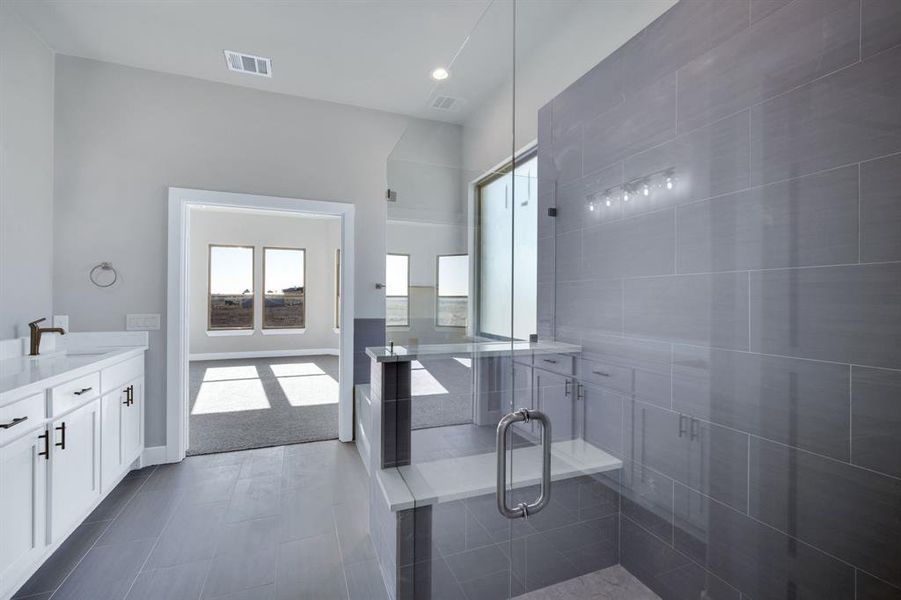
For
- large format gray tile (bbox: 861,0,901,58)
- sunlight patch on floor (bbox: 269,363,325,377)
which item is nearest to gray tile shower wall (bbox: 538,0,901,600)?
large format gray tile (bbox: 861,0,901,58)

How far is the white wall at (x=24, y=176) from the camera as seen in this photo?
235cm

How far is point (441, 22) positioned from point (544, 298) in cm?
193

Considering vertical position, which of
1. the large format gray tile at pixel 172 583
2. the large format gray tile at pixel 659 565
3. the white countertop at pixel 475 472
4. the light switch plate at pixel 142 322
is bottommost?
the large format gray tile at pixel 172 583

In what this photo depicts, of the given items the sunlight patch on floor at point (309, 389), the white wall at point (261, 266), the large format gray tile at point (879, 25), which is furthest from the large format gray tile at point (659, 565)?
the white wall at point (261, 266)

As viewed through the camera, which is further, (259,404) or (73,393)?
(259,404)

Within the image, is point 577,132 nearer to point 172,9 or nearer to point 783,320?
point 783,320

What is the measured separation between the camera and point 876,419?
84 cm

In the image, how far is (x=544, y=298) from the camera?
1.68m

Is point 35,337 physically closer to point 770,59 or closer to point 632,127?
point 632,127

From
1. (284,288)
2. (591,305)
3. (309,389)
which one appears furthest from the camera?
(284,288)

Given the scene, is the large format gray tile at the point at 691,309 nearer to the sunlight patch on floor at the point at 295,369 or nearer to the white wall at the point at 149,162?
the white wall at the point at 149,162

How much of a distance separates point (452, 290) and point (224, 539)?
1.77 meters

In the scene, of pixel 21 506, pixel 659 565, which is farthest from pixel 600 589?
pixel 21 506

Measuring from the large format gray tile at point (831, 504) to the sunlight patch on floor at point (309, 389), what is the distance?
4.37 metres
